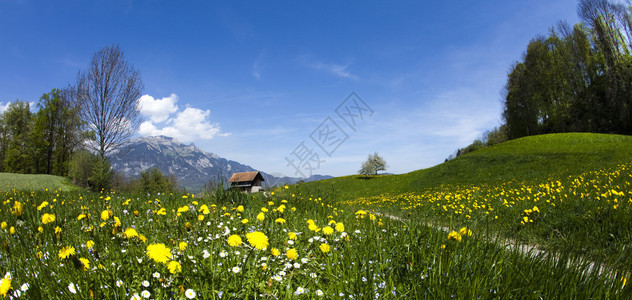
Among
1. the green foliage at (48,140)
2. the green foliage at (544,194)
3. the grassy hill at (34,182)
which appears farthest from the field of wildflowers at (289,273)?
the green foliage at (48,140)

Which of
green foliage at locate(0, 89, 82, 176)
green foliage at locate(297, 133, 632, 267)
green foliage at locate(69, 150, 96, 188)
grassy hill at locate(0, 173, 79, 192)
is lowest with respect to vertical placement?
green foliage at locate(297, 133, 632, 267)

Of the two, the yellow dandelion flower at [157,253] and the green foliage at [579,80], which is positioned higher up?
the green foliage at [579,80]

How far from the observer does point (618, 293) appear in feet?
5.39

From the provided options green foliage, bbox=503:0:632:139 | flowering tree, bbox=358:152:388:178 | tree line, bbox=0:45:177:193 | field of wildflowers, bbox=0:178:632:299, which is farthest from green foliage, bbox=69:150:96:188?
green foliage, bbox=503:0:632:139

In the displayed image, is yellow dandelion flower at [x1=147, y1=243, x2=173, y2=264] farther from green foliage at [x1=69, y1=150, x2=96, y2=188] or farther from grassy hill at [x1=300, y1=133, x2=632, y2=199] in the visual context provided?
green foliage at [x1=69, y1=150, x2=96, y2=188]

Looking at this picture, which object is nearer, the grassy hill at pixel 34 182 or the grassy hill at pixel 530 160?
the grassy hill at pixel 34 182

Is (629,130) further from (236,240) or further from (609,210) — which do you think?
(236,240)

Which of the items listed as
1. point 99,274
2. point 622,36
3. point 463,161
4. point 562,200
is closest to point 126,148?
point 99,274

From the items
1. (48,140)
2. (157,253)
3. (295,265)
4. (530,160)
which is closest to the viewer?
(157,253)

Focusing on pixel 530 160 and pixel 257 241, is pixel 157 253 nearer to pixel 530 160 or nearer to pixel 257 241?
pixel 257 241

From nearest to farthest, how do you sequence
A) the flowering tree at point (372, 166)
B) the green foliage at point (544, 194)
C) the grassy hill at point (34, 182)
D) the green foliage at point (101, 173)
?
the green foliage at point (544, 194), the grassy hill at point (34, 182), the green foliage at point (101, 173), the flowering tree at point (372, 166)

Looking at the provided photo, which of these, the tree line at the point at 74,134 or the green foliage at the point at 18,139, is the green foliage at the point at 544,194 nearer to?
the tree line at the point at 74,134

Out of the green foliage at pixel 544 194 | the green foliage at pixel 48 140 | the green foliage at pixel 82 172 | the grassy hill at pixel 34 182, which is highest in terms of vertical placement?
the green foliage at pixel 48 140

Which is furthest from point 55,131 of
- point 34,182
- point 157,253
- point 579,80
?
point 579,80
